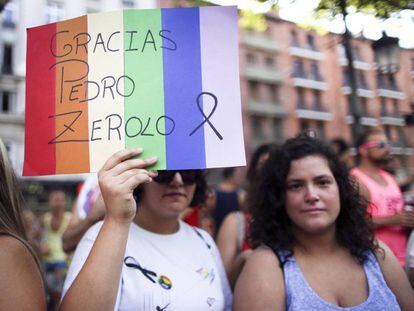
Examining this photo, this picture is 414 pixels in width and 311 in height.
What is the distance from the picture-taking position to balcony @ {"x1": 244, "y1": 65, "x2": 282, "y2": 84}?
28.5 m

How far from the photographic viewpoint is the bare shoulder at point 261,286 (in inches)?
64.2

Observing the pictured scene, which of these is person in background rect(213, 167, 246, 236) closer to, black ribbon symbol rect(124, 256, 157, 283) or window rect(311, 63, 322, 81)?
black ribbon symbol rect(124, 256, 157, 283)

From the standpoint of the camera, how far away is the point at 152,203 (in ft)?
6.02

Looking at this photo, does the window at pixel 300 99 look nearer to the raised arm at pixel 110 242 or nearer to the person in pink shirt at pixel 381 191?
the person in pink shirt at pixel 381 191

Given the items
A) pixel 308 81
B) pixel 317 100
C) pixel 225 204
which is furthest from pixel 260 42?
pixel 225 204

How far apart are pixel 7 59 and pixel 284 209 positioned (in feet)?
76.2

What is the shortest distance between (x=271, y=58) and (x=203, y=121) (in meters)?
29.4

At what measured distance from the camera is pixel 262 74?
28.8 metres

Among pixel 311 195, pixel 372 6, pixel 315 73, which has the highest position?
pixel 315 73

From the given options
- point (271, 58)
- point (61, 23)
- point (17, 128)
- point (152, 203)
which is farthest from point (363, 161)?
point (271, 58)

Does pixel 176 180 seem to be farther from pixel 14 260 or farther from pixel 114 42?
pixel 14 260

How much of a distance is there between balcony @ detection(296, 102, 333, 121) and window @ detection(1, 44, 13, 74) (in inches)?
700

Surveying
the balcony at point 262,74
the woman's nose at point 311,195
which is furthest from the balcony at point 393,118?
the balcony at point 262,74

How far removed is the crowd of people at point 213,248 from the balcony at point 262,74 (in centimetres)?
2676
